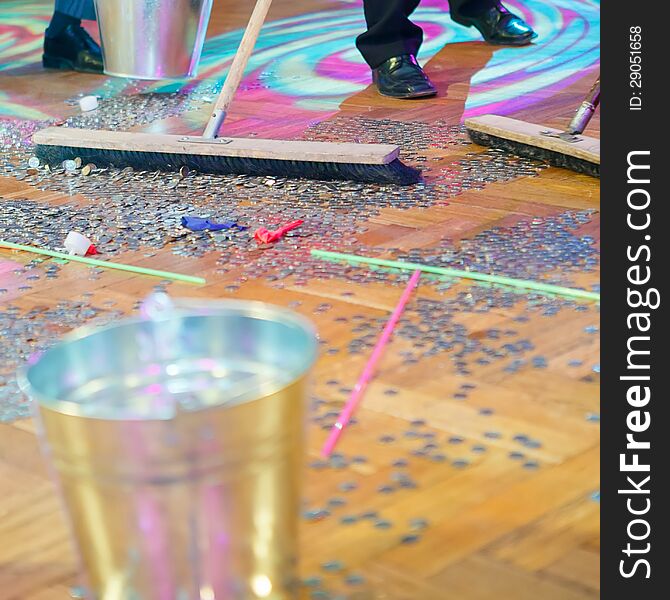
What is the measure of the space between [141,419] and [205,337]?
146 millimetres

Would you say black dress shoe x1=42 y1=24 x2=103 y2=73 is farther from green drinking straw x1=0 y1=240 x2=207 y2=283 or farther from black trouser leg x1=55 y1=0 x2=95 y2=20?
green drinking straw x1=0 y1=240 x2=207 y2=283

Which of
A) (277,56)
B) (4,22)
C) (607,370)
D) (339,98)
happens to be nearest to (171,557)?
(607,370)

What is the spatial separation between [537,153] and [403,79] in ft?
2.39

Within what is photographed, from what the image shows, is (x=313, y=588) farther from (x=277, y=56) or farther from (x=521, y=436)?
(x=277, y=56)

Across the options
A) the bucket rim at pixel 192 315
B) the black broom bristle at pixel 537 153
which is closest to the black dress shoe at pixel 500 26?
the black broom bristle at pixel 537 153

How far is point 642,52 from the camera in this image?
1799 millimetres

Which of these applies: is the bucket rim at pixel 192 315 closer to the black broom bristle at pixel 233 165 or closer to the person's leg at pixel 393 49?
the black broom bristle at pixel 233 165

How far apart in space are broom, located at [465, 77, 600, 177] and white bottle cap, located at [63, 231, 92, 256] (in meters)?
0.85

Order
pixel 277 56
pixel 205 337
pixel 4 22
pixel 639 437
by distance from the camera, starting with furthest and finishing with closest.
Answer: pixel 4 22
pixel 277 56
pixel 639 437
pixel 205 337

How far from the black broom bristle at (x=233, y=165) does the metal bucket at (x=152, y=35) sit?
25.2 inches

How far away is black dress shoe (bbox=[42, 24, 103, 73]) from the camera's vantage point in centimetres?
329

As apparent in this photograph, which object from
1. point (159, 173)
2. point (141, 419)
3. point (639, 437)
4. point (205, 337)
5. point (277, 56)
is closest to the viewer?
point (141, 419)

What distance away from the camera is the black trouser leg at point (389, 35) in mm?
2795

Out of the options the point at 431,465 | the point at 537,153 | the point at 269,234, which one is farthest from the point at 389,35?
the point at 431,465
